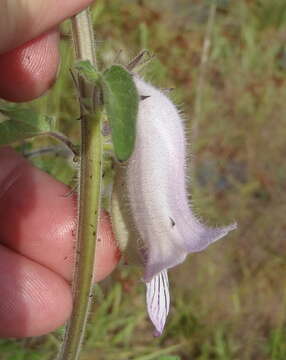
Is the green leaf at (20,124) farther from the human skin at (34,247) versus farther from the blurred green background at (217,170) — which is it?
the blurred green background at (217,170)

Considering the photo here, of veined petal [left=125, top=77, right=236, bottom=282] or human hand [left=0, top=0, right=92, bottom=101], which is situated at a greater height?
human hand [left=0, top=0, right=92, bottom=101]

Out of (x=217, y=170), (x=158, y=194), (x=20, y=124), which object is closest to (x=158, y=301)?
(x=158, y=194)

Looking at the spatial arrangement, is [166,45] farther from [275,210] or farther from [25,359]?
[25,359]

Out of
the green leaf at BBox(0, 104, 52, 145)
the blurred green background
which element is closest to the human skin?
the blurred green background

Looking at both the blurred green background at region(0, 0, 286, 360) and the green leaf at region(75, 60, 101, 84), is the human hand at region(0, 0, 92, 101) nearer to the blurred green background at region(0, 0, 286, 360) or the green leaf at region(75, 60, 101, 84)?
the green leaf at region(75, 60, 101, 84)

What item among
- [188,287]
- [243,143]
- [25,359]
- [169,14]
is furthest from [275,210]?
[25,359]

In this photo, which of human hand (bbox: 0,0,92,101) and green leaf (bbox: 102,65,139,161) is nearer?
green leaf (bbox: 102,65,139,161)

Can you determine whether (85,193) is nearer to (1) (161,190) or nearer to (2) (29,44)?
(1) (161,190)
